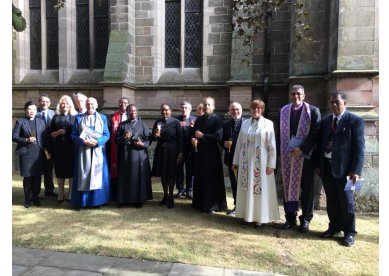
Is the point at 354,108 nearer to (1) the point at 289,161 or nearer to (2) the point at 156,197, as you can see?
(1) the point at 289,161

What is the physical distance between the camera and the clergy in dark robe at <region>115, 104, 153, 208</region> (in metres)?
6.19

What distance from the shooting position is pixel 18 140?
6195 millimetres

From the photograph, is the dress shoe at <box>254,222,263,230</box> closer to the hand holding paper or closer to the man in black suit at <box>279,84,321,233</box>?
the man in black suit at <box>279,84,321,233</box>

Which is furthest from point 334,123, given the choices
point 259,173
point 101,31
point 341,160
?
point 101,31

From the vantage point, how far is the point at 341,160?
15.1ft

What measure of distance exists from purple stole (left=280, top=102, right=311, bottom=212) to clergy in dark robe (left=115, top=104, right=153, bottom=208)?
258 cm

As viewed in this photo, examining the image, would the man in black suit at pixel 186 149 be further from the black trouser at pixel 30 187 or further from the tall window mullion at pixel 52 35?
the tall window mullion at pixel 52 35

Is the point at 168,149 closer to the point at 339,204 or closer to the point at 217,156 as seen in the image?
the point at 217,156

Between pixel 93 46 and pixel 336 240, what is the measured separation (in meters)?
9.00

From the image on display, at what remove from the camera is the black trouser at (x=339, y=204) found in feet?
15.1

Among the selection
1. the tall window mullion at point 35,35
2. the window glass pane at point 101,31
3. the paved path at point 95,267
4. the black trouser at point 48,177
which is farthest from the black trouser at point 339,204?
the tall window mullion at point 35,35

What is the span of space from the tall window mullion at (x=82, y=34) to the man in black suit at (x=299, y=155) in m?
7.61

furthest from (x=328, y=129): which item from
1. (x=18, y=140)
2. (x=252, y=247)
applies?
(x=18, y=140)

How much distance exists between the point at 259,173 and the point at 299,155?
691mm
